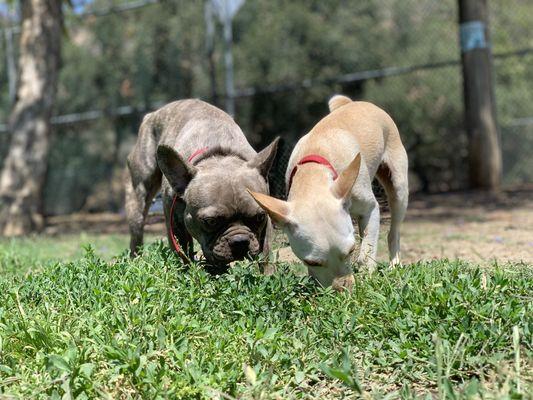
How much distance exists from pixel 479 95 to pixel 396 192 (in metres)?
6.93

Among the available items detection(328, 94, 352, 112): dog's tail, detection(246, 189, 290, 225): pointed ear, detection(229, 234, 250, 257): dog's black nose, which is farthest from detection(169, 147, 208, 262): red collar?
detection(328, 94, 352, 112): dog's tail

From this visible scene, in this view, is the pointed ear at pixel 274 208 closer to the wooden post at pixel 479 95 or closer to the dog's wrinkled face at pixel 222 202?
the dog's wrinkled face at pixel 222 202

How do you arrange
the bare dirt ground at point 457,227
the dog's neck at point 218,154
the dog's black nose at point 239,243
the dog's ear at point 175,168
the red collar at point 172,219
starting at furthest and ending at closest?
the bare dirt ground at point 457,227
the dog's neck at point 218,154
the red collar at point 172,219
the dog's ear at point 175,168
the dog's black nose at point 239,243

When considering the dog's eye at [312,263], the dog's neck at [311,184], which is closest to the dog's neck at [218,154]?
the dog's neck at [311,184]

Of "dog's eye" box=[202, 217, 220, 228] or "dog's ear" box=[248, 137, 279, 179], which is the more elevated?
"dog's ear" box=[248, 137, 279, 179]

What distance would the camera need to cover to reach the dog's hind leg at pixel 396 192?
521 centimetres

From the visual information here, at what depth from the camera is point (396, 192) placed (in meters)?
5.21

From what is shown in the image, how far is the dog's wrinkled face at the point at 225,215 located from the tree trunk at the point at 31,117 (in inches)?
258

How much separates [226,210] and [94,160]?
35.4ft

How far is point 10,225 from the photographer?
33.6 ft

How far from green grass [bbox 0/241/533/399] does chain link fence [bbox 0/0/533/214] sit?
9542 millimetres

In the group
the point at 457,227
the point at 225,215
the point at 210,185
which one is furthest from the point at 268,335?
the point at 457,227

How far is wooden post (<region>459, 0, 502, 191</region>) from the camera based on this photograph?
11.3 metres

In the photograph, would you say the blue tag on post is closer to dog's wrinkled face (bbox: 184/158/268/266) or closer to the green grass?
dog's wrinkled face (bbox: 184/158/268/266)
